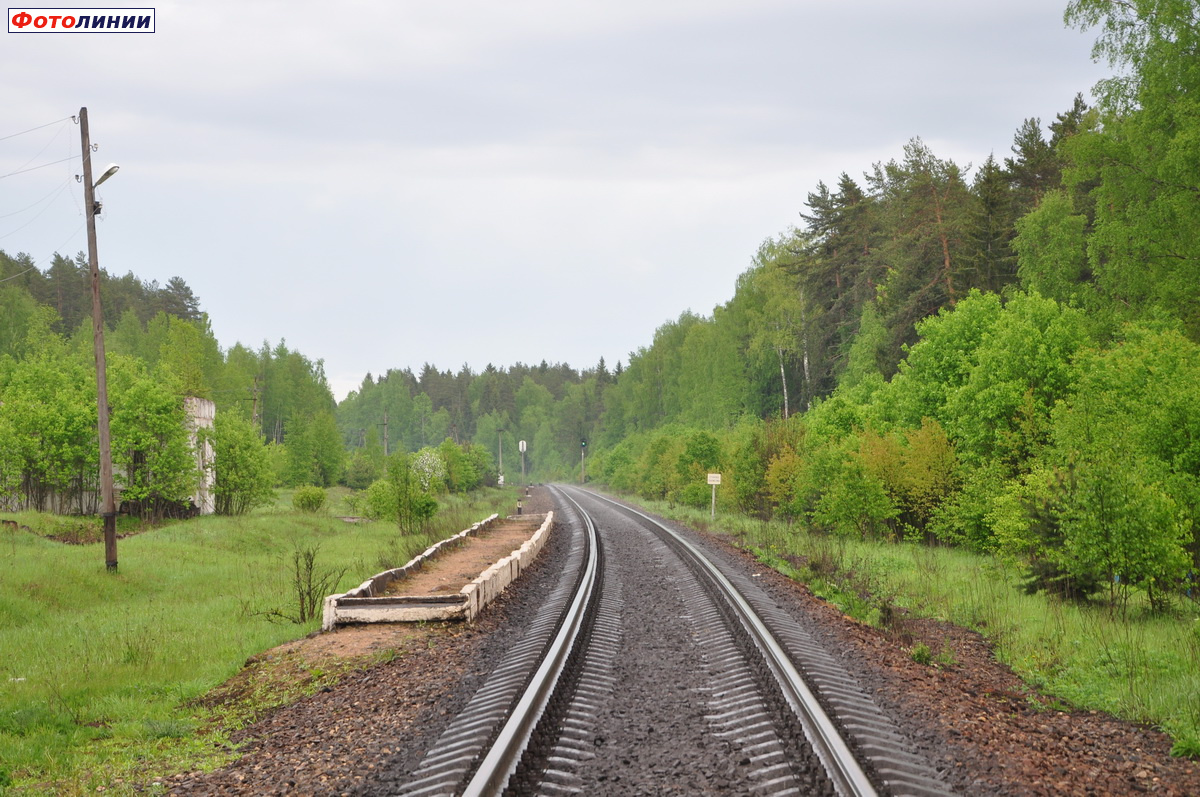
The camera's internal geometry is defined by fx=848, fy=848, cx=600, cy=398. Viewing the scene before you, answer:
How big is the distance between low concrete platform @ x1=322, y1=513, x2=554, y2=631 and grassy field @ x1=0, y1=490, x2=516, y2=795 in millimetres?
815

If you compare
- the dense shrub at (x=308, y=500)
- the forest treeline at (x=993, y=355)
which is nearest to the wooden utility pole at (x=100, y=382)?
the forest treeline at (x=993, y=355)

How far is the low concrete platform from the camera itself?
12297 mm

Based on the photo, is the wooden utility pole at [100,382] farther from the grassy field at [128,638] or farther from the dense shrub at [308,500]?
the dense shrub at [308,500]

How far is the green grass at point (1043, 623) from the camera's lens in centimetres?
801

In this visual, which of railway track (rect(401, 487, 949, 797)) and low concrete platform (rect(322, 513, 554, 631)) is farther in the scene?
low concrete platform (rect(322, 513, 554, 631))

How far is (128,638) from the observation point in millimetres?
12211

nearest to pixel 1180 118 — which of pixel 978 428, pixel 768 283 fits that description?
pixel 978 428

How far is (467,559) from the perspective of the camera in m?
20.7

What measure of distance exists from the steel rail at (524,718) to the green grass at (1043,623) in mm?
4782

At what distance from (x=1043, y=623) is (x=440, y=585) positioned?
10132mm

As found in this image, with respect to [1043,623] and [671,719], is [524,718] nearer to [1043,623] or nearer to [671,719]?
[671,719]

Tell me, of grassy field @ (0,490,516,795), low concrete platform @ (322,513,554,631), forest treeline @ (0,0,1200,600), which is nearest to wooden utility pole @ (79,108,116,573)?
grassy field @ (0,490,516,795)

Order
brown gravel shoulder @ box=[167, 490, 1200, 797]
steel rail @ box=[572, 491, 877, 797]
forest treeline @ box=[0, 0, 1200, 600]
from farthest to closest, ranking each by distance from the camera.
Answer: forest treeline @ box=[0, 0, 1200, 600], brown gravel shoulder @ box=[167, 490, 1200, 797], steel rail @ box=[572, 491, 877, 797]

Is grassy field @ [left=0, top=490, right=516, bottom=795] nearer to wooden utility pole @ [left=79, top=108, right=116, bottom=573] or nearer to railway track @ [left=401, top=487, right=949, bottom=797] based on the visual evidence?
wooden utility pole @ [left=79, top=108, right=116, bottom=573]
